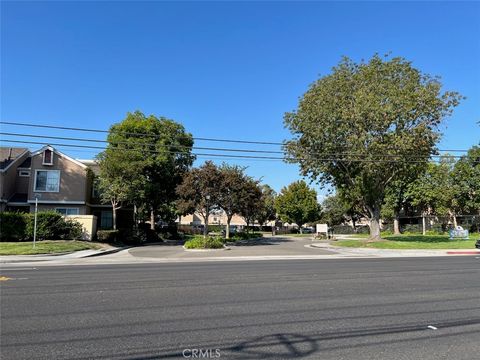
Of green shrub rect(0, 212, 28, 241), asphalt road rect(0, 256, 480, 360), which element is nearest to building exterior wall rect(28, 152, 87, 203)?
green shrub rect(0, 212, 28, 241)

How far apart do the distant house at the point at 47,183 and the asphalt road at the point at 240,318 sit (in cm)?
2633

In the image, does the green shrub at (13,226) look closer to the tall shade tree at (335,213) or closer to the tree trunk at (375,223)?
the tree trunk at (375,223)

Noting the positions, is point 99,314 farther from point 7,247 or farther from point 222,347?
point 7,247

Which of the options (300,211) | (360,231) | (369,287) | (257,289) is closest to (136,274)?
(257,289)

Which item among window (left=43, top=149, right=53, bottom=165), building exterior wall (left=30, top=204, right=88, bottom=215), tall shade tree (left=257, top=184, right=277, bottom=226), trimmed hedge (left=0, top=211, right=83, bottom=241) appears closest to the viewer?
trimmed hedge (left=0, top=211, right=83, bottom=241)

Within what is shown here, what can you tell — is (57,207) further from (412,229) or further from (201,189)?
(412,229)

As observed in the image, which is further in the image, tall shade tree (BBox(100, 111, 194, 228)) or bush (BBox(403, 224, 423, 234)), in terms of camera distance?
bush (BBox(403, 224, 423, 234))

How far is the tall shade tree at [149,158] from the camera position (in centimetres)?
3600

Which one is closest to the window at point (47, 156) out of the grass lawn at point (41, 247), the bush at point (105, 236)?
the bush at point (105, 236)

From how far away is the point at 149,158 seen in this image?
3828 cm

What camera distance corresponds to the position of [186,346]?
5816mm

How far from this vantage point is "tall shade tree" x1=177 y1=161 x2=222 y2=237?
35.4 m

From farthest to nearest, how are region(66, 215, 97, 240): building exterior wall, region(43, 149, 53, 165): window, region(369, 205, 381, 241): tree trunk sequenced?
region(43, 149, 53, 165): window < region(369, 205, 381, 241): tree trunk < region(66, 215, 97, 240): building exterior wall

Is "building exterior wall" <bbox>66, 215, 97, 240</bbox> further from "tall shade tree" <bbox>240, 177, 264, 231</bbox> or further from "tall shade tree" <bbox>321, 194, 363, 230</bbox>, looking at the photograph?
"tall shade tree" <bbox>321, 194, 363, 230</bbox>
